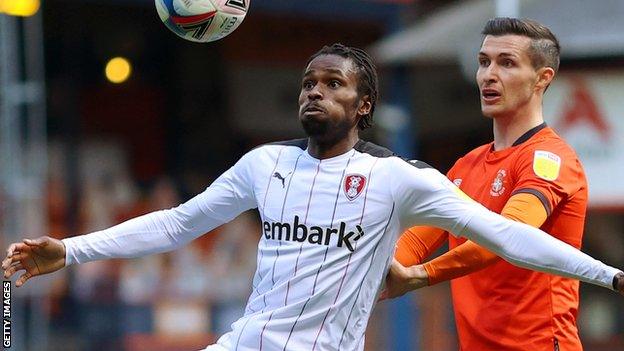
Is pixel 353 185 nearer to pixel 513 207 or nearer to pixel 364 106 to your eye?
pixel 364 106

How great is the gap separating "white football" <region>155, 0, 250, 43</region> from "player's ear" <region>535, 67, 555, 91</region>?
56.0 inches

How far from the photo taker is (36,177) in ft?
42.5

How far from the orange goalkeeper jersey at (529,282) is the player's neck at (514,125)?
58mm

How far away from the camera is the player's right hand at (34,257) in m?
5.26

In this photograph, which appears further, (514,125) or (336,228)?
(514,125)

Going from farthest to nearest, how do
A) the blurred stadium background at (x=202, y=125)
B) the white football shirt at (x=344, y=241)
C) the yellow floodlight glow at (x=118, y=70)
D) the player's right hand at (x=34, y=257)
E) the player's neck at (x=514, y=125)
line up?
the yellow floodlight glow at (x=118, y=70), the blurred stadium background at (x=202, y=125), the player's neck at (x=514, y=125), the player's right hand at (x=34, y=257), the white football shirt at (x=344, y=241)

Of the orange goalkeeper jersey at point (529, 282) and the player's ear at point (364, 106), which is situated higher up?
the player's ear at point (364, 106)

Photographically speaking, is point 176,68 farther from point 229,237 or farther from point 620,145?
point 620,145

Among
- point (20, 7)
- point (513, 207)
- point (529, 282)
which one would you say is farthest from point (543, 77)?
point (20, 7)

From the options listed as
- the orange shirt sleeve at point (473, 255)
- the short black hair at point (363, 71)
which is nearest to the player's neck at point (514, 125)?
the orange shirt sleeve at point (473, 255)

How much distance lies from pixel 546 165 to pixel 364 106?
0.85m

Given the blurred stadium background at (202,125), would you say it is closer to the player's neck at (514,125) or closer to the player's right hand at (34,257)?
the player's right hand at (34,257)

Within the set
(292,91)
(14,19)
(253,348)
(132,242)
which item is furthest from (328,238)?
(292,91)

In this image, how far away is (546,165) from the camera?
5.52 m
